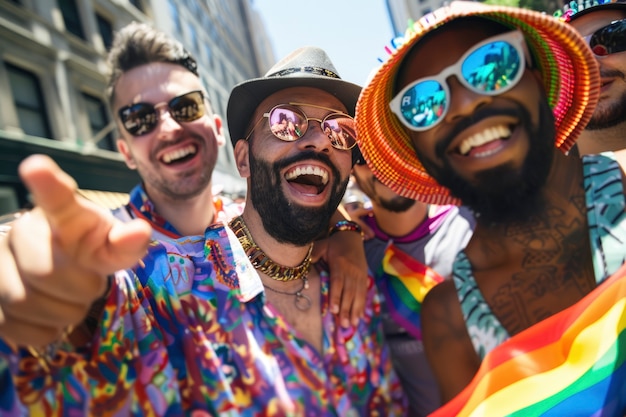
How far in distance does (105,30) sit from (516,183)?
13.9m

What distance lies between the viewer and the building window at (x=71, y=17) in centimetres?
1016

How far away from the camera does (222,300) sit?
5.23ft

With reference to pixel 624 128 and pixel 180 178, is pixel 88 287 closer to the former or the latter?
pixel 180 178

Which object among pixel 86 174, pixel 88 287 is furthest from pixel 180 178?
pixel 86 174

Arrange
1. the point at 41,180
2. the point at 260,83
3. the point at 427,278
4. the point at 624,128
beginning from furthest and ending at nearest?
the point at 624,128, the point at 427,278, the point at 260,83, the point at 41,180

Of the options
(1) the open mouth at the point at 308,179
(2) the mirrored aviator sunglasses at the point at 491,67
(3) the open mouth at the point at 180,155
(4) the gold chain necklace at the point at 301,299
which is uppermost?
(3) the open mouth at the point at 180,155

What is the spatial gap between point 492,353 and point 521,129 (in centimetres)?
86

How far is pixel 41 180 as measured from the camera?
29.7 inches

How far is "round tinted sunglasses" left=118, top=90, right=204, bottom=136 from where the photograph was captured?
2.78 meters

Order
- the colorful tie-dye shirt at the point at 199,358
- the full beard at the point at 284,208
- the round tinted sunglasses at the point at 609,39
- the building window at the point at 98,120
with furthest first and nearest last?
the building window at the point at 98,120, the round tinted sunglasses at the point at 609,39, the full beard at the point at 284,208, the colorful tie-dye shirt at the point at 199,358

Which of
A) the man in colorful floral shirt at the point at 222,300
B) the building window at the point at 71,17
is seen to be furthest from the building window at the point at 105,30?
the man in colorful floral shirt at the point at 222,300

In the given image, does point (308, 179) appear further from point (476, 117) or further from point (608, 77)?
point (608, 77)

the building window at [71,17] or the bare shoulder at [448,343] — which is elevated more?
the building window at [71,17]

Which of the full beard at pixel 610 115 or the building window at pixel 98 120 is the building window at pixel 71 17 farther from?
the full beard at pixel 610 115
